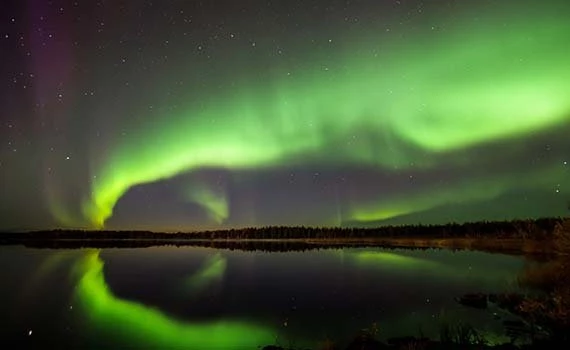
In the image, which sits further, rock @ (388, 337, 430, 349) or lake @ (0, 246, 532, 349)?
lake @ (0, 246, 532, 349)

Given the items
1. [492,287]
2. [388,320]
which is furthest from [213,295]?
[492,287]

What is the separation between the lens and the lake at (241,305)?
20844mm

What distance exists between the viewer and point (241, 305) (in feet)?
98.6

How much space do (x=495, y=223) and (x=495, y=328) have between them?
429 ft

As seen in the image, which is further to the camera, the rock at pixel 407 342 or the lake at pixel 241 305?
the lake at pixel 241 305

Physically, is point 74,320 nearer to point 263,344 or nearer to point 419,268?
point 263,344

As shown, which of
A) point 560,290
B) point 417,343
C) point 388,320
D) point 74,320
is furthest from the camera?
point 74,320

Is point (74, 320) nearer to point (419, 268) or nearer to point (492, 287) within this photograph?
point (492, 287)

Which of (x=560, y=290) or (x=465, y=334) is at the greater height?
(x=560, y=290)

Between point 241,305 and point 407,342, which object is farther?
point 241,305

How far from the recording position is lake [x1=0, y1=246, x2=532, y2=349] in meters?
20.8

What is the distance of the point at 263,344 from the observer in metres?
19.1

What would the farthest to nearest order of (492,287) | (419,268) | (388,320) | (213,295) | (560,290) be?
(419,268) < (213,295) < (492,287) < (388,320) < (560,290)

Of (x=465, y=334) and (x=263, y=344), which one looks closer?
(x=465, y=334)
